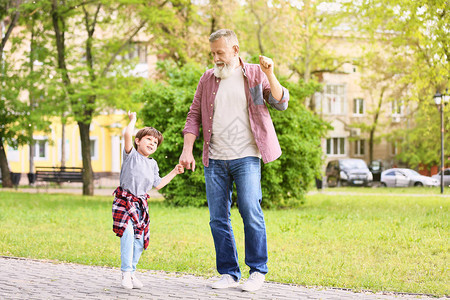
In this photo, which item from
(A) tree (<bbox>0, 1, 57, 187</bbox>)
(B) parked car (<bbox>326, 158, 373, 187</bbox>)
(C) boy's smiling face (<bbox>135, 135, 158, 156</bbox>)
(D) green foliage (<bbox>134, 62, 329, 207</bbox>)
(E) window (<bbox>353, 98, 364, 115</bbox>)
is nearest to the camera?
(C) boy's smiling face (<bbox>135, 135, 158, 156</bbox>)

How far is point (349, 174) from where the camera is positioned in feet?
127

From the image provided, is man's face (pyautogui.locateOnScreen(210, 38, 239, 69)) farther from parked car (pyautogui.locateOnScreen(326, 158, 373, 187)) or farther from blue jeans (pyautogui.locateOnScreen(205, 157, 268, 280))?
parked car (pyautogui.locateOnScreen(326, 158, 373, 187))

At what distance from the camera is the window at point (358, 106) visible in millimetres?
58688

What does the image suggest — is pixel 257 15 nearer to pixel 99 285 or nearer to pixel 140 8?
pixel 140 8

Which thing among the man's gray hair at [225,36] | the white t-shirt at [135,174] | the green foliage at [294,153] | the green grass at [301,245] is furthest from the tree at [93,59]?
the man's gray hair at [225,36]

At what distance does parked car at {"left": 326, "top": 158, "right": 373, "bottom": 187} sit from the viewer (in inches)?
1528

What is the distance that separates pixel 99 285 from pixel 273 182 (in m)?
11.1

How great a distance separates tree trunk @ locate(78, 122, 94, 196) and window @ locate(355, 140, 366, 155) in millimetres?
36842

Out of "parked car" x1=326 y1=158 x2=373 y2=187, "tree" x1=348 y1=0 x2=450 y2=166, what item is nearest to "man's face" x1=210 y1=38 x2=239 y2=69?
"tree" x1=348 y1=0 x2=450 y2=166

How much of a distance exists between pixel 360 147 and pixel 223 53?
2144 inches

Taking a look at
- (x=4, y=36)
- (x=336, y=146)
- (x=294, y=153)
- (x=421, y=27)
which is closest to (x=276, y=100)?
(x=294, y=153)

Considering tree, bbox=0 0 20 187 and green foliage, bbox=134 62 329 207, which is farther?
tree, bbox=0 0 20 187

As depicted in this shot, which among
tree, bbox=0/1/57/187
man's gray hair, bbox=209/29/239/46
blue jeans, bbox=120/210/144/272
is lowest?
blue jeans, bbox=120/210/144/272

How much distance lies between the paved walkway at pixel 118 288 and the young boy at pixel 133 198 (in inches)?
11.5
